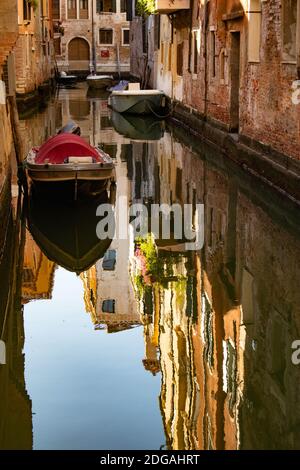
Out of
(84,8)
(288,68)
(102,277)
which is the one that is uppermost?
(84,8)

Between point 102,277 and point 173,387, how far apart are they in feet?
12.7

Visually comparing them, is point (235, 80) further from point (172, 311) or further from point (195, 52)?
point (172, 311)

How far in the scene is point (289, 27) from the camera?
45.7 feet

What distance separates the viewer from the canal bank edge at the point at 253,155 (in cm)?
1255

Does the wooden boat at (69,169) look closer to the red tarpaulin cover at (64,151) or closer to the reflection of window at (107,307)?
the red tarpaulin cover at (64,151)

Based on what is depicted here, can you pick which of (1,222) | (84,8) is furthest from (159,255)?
(84,8)

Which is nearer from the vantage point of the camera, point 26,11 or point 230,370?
point 230,370

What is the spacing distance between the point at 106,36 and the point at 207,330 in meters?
54.2

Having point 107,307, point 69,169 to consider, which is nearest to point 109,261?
point 107,307

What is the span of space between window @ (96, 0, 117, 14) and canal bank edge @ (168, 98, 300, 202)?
36875mm

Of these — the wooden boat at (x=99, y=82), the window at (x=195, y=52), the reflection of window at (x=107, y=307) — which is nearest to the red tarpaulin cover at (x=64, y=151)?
the reflection of window at (x=107, y=307)

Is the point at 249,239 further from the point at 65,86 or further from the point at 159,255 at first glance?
the point at 65,86

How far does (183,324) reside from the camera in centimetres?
797

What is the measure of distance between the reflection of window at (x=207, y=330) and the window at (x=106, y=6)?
52.9m
